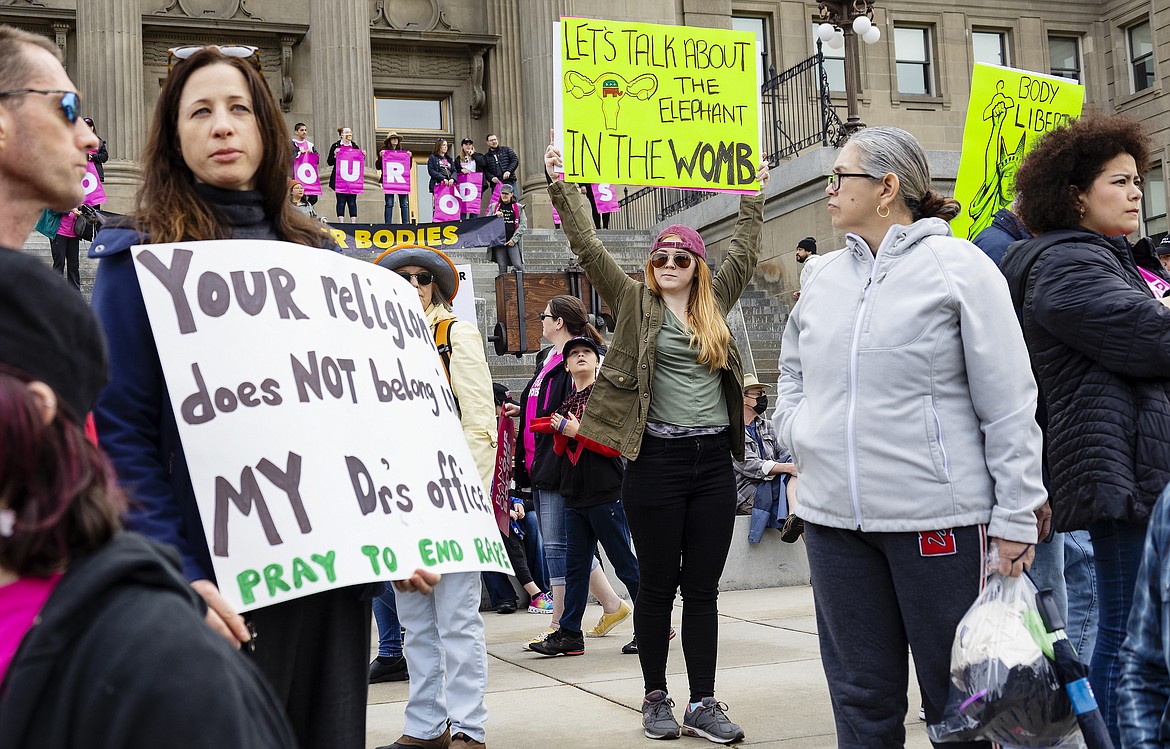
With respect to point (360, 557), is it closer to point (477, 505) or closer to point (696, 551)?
point (477, 505)

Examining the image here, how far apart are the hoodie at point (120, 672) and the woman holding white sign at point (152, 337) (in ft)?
3.38

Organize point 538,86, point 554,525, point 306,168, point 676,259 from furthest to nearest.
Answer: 1. point 538,86
2. point 306,168
3. point 554,525
4. point 676,259

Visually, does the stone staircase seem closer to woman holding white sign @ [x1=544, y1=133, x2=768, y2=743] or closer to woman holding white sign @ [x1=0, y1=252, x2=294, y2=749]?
woman holding white sign @ [x1=544, y1=133, x2=768, y2=743]

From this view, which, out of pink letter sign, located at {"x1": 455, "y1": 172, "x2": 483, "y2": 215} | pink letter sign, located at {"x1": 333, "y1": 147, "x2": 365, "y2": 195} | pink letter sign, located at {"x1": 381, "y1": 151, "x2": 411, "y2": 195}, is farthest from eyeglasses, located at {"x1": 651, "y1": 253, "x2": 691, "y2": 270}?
pink letter sign, located at {"x1": 333, "y1": 147, "x2": 365, "y2": 195}

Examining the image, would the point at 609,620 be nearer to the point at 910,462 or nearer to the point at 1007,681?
the point at 910,462

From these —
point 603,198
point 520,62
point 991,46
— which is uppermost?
point 991,46

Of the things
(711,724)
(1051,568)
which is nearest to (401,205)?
(711,724)

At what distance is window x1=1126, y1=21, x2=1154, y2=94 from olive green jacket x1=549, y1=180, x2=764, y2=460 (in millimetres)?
33723

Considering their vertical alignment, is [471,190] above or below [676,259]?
above

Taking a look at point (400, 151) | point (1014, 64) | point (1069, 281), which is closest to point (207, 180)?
point (1069, 281)

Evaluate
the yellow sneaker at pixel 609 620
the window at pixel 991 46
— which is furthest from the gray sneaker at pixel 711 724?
the window at pixel 991 46

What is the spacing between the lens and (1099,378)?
3.57 meters

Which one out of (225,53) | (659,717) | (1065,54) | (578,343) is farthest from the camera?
(1065,54)

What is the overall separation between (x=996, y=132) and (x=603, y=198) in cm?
1512
